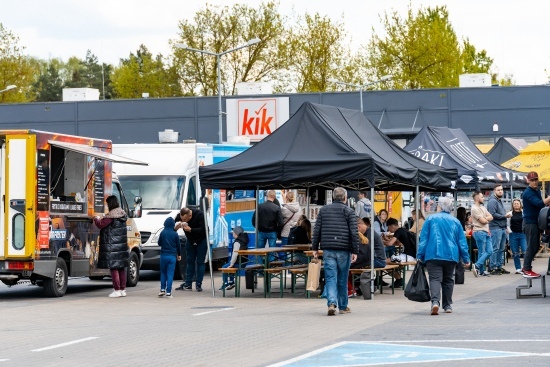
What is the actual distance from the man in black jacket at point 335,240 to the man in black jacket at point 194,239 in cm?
530

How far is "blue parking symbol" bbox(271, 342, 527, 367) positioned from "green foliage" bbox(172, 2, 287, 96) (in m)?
60.3

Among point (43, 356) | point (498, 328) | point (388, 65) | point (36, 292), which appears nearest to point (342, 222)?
point (498, 328)

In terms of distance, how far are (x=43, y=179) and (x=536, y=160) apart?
596 inches

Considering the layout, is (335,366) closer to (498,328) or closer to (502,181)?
(498,328)

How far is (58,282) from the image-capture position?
21.3m

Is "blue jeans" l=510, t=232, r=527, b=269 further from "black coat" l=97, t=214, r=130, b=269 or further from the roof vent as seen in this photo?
"black coat" l=97, t=214, r=130, b=269

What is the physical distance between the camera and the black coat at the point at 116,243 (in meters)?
21.2

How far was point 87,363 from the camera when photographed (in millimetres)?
12016

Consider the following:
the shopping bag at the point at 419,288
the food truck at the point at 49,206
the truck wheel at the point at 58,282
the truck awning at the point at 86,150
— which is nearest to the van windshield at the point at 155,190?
the food truck at the point at 49,206

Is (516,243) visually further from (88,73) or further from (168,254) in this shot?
(88,73)

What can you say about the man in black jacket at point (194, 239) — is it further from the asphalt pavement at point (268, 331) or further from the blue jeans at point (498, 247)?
the blue jeans at point (498, 247)

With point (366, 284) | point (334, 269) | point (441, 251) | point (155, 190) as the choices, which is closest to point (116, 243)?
point (366, 284)

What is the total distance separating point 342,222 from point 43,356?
547cm

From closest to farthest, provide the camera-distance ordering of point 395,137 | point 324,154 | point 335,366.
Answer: point 335,366, point 324,154, point 395,137
